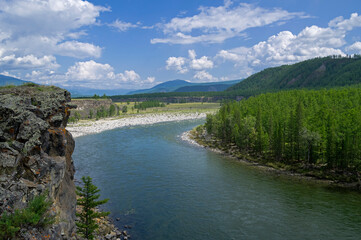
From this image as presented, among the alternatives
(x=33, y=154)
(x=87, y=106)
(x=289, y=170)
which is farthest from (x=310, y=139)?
(x=87, y=106)

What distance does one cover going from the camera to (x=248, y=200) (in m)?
38.2

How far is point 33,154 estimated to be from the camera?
22016 mm

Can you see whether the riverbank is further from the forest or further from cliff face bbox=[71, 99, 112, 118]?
cliff face bbox=[71, 99, 112, 118]

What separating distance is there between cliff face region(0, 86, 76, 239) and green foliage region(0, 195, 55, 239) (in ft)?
2.04

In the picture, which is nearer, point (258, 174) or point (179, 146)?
point (258, 174)

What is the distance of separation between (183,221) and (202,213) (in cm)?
324

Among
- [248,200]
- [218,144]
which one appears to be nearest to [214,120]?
[218,144]

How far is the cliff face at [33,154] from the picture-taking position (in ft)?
63.2

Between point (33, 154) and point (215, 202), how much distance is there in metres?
25.4

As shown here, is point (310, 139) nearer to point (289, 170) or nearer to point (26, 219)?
point (289, 170)

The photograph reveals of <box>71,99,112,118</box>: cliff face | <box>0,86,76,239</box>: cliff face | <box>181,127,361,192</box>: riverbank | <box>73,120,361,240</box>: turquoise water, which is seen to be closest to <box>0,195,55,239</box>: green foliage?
<box>0,86,76,239</box>: cliff face

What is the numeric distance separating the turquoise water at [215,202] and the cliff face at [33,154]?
33.1 feet

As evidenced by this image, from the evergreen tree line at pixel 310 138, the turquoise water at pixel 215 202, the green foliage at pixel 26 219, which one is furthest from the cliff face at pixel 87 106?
the green foliage at pixel 26 219

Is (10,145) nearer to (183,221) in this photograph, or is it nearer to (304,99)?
(183,221)
